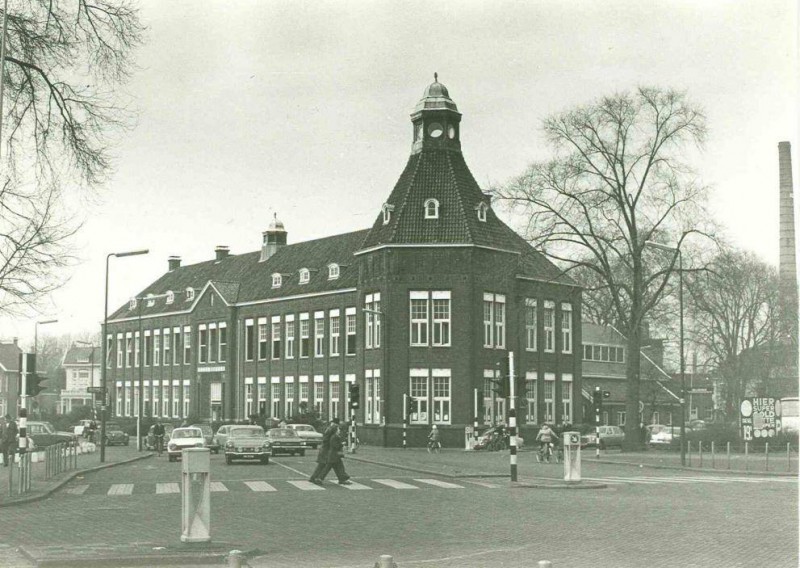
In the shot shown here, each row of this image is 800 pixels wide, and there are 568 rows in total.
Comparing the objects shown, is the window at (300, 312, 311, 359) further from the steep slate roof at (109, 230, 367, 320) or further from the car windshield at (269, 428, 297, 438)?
the car windshield at (269, 428, 297, 438)

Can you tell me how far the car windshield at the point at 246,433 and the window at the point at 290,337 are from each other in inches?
1206

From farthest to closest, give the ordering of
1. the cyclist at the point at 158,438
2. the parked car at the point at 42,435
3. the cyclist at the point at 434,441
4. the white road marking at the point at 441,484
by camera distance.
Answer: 1. the parked car at the point at 42,435
2. the cyclist at the point at 434,441
3. the cyclist at the point at 158,438
4. the white road marking at the point at 441,484

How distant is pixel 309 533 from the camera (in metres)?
15.9

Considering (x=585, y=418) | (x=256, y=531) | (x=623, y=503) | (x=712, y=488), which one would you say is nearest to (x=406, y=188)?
(x=585, y=418)

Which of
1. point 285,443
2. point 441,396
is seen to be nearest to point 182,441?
point 285,443

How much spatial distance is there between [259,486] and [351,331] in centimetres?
3819

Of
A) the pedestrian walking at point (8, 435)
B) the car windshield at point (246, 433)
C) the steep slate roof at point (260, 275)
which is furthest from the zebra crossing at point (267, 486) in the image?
the steep slate roof at point (260, 275)

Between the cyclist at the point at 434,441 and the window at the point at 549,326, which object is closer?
the cyclist at the point at 434,441

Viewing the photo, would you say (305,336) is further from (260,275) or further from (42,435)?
(42,435)

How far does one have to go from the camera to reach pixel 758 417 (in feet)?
151

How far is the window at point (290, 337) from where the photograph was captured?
70.1 meters

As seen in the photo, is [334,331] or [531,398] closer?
[531,398]

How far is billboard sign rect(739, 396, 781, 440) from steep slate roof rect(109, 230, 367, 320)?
2622 centimetres

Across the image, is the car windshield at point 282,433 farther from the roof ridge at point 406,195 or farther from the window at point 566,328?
the window at point 566,328
